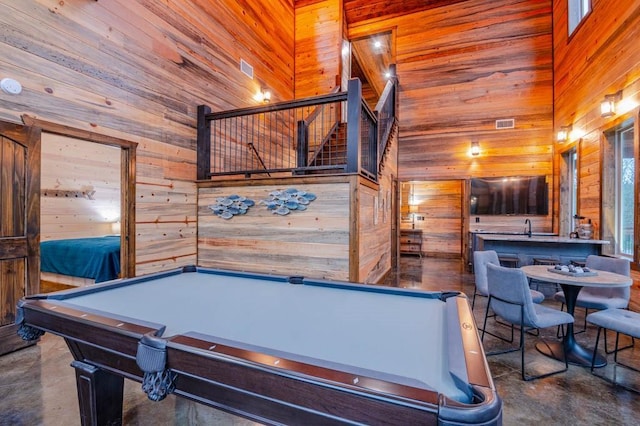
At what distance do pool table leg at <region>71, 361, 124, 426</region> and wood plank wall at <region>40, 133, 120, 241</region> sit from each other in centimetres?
530

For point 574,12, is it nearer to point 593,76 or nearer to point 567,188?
point 593,76

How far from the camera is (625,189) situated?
4043mm

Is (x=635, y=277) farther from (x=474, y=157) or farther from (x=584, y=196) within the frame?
(x=474, y=157)

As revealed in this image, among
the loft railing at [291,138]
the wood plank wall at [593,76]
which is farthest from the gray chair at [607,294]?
the loft railing at [291,138]

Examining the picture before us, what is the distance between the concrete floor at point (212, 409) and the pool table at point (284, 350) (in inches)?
Result: 21.1

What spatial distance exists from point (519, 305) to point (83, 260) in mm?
5168

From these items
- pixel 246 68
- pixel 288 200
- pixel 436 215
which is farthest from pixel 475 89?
pixel 288 200

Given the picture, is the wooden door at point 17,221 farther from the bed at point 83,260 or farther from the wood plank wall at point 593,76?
the wood plank wall at point 593,76

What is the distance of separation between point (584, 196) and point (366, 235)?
374 cm

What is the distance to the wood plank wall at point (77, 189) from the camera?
18.6 feet

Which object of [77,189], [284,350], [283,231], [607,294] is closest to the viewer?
[284,350]

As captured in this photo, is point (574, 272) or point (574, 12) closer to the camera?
point (574, 272)

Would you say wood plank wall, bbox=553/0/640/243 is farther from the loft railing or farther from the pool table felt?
the pool table felt

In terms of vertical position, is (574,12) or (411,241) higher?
(574,12)
